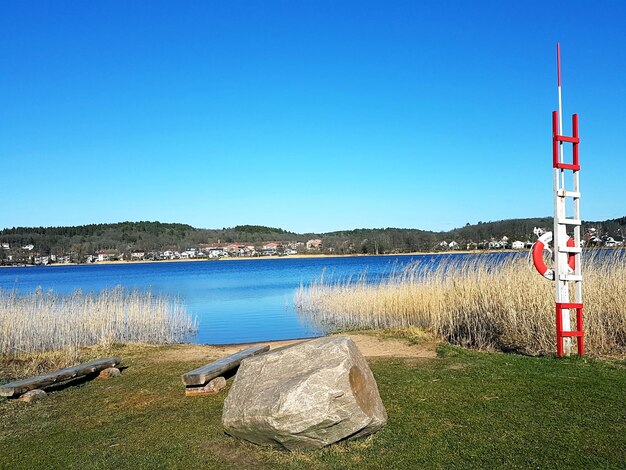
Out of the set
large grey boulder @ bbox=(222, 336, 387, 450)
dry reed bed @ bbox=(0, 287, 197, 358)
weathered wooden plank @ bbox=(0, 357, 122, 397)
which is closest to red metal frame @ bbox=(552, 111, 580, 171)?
large grey boulder @ bbox=(222, 336, 387, 450)

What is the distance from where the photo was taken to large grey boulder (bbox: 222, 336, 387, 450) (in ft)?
17.5

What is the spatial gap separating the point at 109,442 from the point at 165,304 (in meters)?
13.8

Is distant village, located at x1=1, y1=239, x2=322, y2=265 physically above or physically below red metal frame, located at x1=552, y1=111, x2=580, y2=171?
below

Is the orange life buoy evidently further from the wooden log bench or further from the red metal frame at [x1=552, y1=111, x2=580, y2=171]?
the wooden log bench

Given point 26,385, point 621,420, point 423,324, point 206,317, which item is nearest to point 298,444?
point 621,420

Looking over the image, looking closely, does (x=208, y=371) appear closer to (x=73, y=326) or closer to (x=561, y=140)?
(x=561, y=140)

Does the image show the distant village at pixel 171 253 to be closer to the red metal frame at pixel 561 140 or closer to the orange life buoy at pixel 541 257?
the orange life buoy at pixel 541 257

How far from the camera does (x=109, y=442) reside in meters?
6.14

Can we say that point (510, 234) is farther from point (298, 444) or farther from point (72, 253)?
point (72, 253)

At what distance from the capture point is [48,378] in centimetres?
860

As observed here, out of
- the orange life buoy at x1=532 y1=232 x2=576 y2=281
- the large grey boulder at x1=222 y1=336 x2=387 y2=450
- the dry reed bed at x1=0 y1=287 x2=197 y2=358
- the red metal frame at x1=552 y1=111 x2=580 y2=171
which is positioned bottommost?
the dry reed bed at x1=0 y1=287 x2=197 y2=358

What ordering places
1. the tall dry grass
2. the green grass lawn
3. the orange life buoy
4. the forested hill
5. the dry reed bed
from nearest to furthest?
the green grass lawn → the orange life buoy → the tall dry grass → the dry reed bed → the forested hill

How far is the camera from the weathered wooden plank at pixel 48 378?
26.4 feet

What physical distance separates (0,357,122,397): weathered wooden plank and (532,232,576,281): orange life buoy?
793 cm
